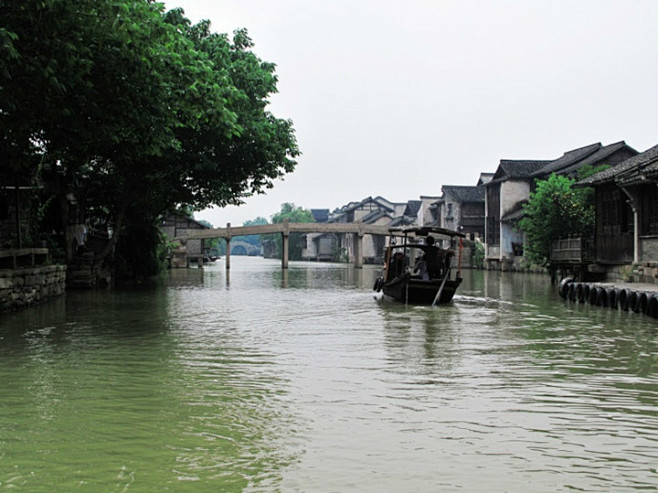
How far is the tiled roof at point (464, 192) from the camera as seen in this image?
A: 61.1 meters

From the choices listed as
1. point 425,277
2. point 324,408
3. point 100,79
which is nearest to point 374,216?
point 425,277

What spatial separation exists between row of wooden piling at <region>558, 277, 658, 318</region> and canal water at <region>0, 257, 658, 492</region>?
2531 mm

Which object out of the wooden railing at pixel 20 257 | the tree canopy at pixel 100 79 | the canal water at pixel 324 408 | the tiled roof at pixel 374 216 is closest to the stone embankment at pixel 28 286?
the wooden railing at pixel 20 257

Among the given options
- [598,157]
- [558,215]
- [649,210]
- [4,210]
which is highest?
[598,157]

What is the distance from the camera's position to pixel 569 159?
44.7 meters

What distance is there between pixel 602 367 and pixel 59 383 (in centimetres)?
Answer: 733

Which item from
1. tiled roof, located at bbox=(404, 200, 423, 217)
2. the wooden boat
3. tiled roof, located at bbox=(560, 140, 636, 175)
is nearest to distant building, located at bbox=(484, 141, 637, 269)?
tiled roof, located at bbox=(560, 140, 636, 175)

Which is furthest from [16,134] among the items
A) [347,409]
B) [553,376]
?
[553,376]

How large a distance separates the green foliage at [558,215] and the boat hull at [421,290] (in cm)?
1332

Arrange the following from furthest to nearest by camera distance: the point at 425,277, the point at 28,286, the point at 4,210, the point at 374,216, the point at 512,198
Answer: the point at 374,216
the point at 512,198
the point at 4,210
the point at 425,277
the point at 28,286

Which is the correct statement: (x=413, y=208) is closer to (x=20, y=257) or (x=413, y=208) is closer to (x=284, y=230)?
(x=284, y=230)

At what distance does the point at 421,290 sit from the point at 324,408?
44.6 feet

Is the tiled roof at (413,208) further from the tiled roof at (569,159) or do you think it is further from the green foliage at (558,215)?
the green foliage at (558,215)

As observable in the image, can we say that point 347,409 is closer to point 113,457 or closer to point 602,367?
point 113,457
